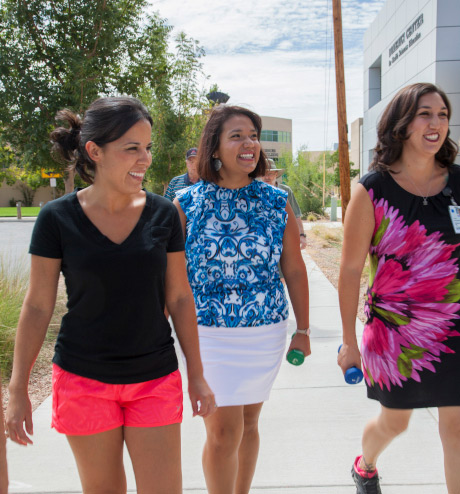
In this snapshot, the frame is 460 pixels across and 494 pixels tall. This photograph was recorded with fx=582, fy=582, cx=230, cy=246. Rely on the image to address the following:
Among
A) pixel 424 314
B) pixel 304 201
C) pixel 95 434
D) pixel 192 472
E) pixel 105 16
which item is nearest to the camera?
pixel 95 434

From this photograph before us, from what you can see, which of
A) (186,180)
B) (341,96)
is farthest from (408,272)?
(341,96)

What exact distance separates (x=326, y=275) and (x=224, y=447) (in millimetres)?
9218

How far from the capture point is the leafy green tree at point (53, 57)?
10.2 m

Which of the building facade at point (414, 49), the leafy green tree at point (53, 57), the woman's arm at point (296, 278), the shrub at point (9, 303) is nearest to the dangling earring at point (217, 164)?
the woman's arm at point (296, 278)

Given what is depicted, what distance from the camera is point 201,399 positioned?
2.35 metres

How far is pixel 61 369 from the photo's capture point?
84.8 inches

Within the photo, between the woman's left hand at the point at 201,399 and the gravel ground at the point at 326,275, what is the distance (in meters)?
2.28

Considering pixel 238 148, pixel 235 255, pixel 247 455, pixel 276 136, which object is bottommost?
pixel 247 455

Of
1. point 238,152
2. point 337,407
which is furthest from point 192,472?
point 238,152

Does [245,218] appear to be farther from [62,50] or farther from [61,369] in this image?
[62,50]

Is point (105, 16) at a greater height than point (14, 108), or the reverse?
point (105, 16)

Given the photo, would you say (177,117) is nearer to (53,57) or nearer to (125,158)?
(53,57)

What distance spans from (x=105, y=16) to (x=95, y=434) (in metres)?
9.73

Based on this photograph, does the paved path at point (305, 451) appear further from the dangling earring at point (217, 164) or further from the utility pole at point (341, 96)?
the utility pole at point (341, 96)
